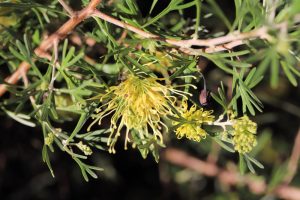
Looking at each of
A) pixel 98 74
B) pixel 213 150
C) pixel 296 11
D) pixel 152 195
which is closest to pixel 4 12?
pixel 98 74

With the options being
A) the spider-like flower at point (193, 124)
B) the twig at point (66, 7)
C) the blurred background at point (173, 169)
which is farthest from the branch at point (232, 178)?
the twig at point (66, 7)

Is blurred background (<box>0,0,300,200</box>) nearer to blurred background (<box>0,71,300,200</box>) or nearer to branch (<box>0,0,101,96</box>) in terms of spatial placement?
blurred background (<box>0,71,300,200</box>)

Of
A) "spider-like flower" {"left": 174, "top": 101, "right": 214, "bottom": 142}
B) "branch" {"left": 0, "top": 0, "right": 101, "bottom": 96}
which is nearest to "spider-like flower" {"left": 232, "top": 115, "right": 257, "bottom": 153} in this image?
"spider-like flower" {"left": 174, "top": 101, "right": 214, "bottom": 142}

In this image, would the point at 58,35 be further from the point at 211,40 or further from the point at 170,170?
the point at 170,170

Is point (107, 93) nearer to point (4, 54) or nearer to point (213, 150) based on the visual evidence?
point (4, 54)

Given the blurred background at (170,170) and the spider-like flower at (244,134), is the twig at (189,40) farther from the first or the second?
the blurred background at (170,170)

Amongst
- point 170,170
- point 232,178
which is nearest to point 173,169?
point 170,170
